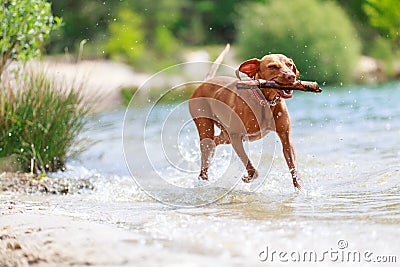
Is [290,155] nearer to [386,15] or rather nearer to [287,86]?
[287,86]

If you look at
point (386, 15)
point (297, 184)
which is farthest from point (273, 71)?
point (386, 15)

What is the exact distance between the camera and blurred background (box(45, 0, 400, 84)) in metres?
21.8

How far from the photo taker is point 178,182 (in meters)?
6.66

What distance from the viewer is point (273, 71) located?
5.24 meters

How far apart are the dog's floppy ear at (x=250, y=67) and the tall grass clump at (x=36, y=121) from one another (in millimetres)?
2339

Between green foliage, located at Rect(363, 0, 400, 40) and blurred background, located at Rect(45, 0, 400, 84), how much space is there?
0.11 feet

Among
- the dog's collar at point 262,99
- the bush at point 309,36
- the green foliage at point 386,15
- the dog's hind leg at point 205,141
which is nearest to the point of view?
the dog's collar at point 262,99

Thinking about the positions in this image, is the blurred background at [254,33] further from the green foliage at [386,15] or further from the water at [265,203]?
the water at [265,203]

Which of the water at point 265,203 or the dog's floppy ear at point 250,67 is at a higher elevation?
the dog's floppy ear at point 250,67

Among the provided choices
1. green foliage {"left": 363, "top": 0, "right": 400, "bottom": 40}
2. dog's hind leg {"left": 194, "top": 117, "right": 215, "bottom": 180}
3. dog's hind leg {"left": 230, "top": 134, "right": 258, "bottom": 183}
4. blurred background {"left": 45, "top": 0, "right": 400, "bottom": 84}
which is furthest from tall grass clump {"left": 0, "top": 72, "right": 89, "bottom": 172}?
green foliage {"left": 363, "top": 0, "right": 400, "bottom": 40}

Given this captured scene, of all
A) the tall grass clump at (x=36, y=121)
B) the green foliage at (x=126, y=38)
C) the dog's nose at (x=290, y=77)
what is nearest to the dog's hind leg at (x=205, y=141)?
the dog's nose at (x=290, y=77)

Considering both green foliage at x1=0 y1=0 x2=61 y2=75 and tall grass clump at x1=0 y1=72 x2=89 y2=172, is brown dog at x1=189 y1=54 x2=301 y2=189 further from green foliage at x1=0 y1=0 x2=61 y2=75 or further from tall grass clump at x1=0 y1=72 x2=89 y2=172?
green foliage at x1=0 y1=0 x2=61 y2=75

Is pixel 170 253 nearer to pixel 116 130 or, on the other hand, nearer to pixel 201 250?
pixel 201 250

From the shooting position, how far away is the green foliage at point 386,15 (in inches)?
928
